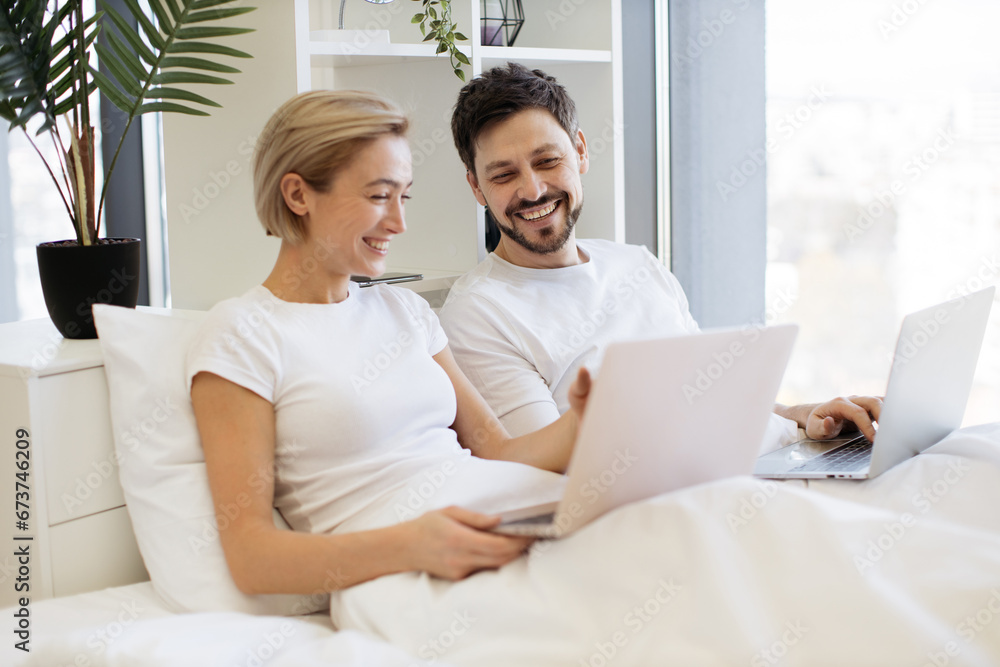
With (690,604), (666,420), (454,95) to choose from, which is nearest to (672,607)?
(690,604)

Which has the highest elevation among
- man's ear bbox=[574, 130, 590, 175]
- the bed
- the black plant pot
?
man's ear bbox=[574, 130, 590, 175]

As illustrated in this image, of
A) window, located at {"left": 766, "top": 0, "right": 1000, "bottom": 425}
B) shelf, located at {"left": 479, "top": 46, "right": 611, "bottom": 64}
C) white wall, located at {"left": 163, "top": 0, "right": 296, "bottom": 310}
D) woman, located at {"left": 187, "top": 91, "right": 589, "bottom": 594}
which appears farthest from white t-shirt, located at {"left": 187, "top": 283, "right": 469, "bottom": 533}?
window, located at {"left": 766, "top": 0, "right": 1000, "bottom": 425}

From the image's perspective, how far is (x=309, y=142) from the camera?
46.8 inches

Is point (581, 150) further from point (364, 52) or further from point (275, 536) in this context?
point (275, 536)

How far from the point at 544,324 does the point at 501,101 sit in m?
0.42

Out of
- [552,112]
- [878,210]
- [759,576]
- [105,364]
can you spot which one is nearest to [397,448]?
[105,364]

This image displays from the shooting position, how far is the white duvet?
0.85 metres

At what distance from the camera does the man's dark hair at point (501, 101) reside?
5.32 ft

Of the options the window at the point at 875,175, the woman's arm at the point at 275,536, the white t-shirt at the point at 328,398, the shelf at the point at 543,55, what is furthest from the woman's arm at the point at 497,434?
the window at the point at 875,175

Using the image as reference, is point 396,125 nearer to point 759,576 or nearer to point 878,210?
point 759,576

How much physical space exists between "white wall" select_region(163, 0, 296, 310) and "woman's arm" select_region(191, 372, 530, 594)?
0.56 metres

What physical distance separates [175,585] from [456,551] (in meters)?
0.37

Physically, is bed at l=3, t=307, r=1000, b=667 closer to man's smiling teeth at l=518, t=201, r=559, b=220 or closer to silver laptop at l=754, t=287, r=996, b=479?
silver laptop at l=754, t=287, r=996, b=479

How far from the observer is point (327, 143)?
1.19 metres
